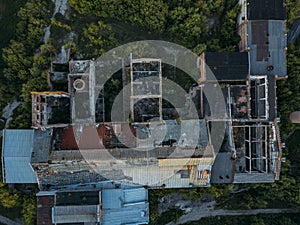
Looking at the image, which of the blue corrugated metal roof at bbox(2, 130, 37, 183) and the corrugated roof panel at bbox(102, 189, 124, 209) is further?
the corrugated roof panel at bbox(102, 189, 124, 209)

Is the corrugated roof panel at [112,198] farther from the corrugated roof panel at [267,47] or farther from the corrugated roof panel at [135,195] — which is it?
the corrugated roof panel at [267,47]

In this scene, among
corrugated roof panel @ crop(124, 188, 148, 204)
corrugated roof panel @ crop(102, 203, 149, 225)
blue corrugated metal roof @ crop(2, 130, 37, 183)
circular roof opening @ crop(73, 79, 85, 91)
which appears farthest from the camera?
corrugated roof panel @ crop(124, 188, 148, 204)

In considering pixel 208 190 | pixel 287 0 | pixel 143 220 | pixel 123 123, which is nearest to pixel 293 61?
pixel 287 0

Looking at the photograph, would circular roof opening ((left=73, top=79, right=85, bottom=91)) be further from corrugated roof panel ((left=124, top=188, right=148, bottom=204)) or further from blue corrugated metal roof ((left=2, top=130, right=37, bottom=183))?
corrugated roof panel ((left=124, top=188, right=148, bottom=204))

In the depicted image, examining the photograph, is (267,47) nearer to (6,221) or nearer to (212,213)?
(212,213)

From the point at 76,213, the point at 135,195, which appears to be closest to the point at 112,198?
the point at 135,195

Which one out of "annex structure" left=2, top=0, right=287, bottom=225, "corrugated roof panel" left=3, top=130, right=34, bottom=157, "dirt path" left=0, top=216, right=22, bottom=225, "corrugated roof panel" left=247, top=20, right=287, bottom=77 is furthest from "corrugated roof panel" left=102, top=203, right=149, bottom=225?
"corrugated roof panel" left=247, top=20, right=287, bottom=77
